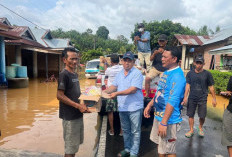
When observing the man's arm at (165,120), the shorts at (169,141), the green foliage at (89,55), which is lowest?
the shorts at (169,141)

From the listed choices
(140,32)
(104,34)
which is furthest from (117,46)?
Result: (140,32)

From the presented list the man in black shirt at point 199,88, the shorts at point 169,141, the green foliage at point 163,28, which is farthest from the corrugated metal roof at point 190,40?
the shorts at point 169,141

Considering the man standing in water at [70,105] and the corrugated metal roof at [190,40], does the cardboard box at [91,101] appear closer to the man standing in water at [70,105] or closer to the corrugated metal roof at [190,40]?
the man standing in water at [70,105]

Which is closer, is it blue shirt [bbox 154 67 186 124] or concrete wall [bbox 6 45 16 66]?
blue shirt [bbox 154 67 186 124]

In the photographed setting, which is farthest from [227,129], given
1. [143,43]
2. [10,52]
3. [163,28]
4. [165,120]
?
[163,28]

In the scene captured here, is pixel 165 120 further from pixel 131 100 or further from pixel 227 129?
pixel 227 129

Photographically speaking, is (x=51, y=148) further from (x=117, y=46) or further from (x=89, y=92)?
(x=117, y=46)

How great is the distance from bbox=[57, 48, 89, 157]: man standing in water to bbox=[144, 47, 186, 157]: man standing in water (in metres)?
1.06

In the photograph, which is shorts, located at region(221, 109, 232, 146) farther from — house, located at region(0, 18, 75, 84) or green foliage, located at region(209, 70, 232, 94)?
house, located at region(0, 18, 75, 84)

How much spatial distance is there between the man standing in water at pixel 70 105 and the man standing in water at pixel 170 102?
3.48ft

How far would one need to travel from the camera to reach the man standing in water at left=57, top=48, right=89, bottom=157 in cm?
241

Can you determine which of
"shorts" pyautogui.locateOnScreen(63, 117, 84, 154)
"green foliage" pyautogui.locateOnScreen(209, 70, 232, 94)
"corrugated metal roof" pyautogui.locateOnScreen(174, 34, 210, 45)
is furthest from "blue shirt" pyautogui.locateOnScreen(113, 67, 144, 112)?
"corrugated metal roof" pyautogui.locateOnScreen(174, 34, 210, 45)

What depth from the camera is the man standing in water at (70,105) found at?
2.41 metres

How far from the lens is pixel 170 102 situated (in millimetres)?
2232
